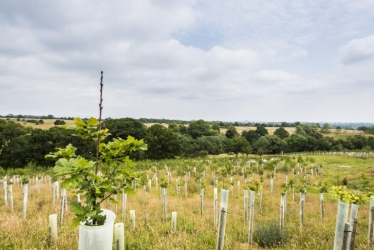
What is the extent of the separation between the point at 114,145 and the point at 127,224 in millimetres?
6361

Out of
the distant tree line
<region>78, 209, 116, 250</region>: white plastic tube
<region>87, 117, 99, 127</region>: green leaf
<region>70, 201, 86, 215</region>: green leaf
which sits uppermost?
<region>87, 117, 99, 127</region>: green leaf

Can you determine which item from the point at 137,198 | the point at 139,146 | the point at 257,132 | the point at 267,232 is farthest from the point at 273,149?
the point at 139,146

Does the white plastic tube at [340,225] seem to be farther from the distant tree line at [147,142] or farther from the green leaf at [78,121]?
the distant tree line at [147,142]

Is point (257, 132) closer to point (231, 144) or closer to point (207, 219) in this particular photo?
point (231, 144)

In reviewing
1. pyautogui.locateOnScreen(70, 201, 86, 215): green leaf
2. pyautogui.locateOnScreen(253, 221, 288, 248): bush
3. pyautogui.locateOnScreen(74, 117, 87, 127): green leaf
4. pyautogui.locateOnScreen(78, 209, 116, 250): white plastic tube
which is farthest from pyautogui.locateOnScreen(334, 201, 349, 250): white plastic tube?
pyautogui.locateOnScreen(74, 117, 87, 127): green leaf

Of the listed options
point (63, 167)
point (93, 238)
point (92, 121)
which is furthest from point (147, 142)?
point (63, 167)

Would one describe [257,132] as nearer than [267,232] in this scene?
No

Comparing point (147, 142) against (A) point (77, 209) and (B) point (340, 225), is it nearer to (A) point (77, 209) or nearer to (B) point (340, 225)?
(B) point (340, 225)

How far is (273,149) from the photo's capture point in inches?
2643

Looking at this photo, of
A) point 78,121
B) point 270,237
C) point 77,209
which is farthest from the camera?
point 270,237

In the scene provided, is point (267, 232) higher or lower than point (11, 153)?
higher

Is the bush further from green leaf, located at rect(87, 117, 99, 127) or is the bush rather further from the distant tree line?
the distant tree line

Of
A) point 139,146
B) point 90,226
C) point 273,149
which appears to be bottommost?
point 273,149

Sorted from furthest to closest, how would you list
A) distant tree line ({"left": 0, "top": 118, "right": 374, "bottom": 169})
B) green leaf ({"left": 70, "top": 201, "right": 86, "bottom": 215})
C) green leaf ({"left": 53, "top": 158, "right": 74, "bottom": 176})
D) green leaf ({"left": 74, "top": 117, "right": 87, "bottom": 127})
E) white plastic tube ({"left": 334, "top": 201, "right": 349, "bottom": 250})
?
distant tree line ({"left": 0, "top": 118, "right": 374, "bottom": 169}) → white plastic tube ({"left": 334, "top": 201, "right": 349, "bottom": 250}) → green leaf ({"left": 74, "top": 117, "right": 87, "bottom": 127}) → green leaf ({"left": 70, "top": 201, "right": 86, "bottom": 215}) → green leaf ({"left": 53, "top": 158, "right": 74, "bottom": 176})
